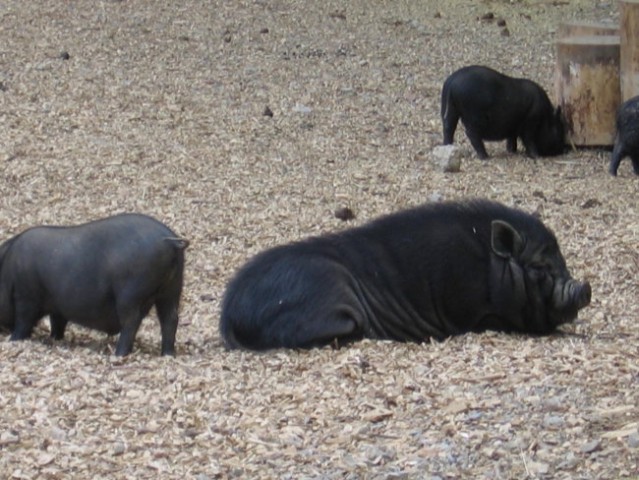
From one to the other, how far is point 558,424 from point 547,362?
0.90m

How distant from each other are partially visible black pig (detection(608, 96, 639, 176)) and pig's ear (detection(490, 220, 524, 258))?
3.91m

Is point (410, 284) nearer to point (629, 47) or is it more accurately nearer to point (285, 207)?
point (285, 207)

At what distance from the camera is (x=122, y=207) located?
30.8 ft

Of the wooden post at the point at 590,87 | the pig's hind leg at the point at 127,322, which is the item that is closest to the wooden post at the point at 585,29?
the wooden post at the point at 590,87

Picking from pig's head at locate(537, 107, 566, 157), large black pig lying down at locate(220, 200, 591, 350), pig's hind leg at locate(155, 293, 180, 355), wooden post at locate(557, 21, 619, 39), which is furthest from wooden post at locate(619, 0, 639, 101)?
pig's hind leg at locate(155, 293, 180, 355)

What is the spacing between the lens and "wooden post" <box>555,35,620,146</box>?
38.3ft

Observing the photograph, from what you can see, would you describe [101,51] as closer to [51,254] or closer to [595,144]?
[595,144]

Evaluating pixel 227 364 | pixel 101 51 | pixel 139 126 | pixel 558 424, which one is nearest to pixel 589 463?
pixel 558 424

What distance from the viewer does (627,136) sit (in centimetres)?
1064

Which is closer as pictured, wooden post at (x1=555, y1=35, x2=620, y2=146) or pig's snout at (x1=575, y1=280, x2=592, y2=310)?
pig's snout at (x1=575, y1=280, x2=592, y2=310)

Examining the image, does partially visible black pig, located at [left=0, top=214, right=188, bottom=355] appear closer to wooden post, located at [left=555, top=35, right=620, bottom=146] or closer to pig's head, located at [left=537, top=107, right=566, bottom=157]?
pig's head, located at [left=537, top=107, right=566, bottom=157]

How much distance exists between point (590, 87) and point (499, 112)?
→ 2.60 ft

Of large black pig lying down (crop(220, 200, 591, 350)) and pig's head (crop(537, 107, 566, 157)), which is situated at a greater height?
large black pig lying down (crop(220, 200, 591, 350))

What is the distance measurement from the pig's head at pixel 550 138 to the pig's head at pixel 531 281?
4515mm
